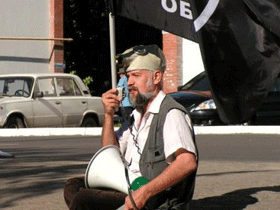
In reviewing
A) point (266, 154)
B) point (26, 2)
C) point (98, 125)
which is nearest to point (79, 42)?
point (26, 2)

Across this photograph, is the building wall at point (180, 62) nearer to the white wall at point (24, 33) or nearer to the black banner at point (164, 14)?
the white wall at point (24, 33)

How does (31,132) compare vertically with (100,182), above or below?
below

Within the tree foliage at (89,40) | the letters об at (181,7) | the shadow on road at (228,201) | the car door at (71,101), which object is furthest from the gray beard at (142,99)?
the tree foliage at (89,40)

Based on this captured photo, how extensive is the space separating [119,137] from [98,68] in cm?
3903

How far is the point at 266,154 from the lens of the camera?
1739 centimetres

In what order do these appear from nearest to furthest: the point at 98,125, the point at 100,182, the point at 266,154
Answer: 1. the point at 100,182
2. the point at 266,154
3. the point at 98,125

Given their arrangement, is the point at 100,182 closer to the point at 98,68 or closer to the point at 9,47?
the point at 9,47

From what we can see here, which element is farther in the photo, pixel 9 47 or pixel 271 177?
pixel 9 47

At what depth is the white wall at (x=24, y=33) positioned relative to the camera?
3541cm

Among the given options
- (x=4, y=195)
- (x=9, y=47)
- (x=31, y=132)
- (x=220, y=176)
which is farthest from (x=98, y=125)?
(x=4, y=195)

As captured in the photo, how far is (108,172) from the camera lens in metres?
6.48

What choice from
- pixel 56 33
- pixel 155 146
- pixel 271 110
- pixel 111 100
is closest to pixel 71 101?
pixel 271 110

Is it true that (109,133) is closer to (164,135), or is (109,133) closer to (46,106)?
(164,135)

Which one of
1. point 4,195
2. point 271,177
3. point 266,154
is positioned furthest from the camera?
point 266,154
